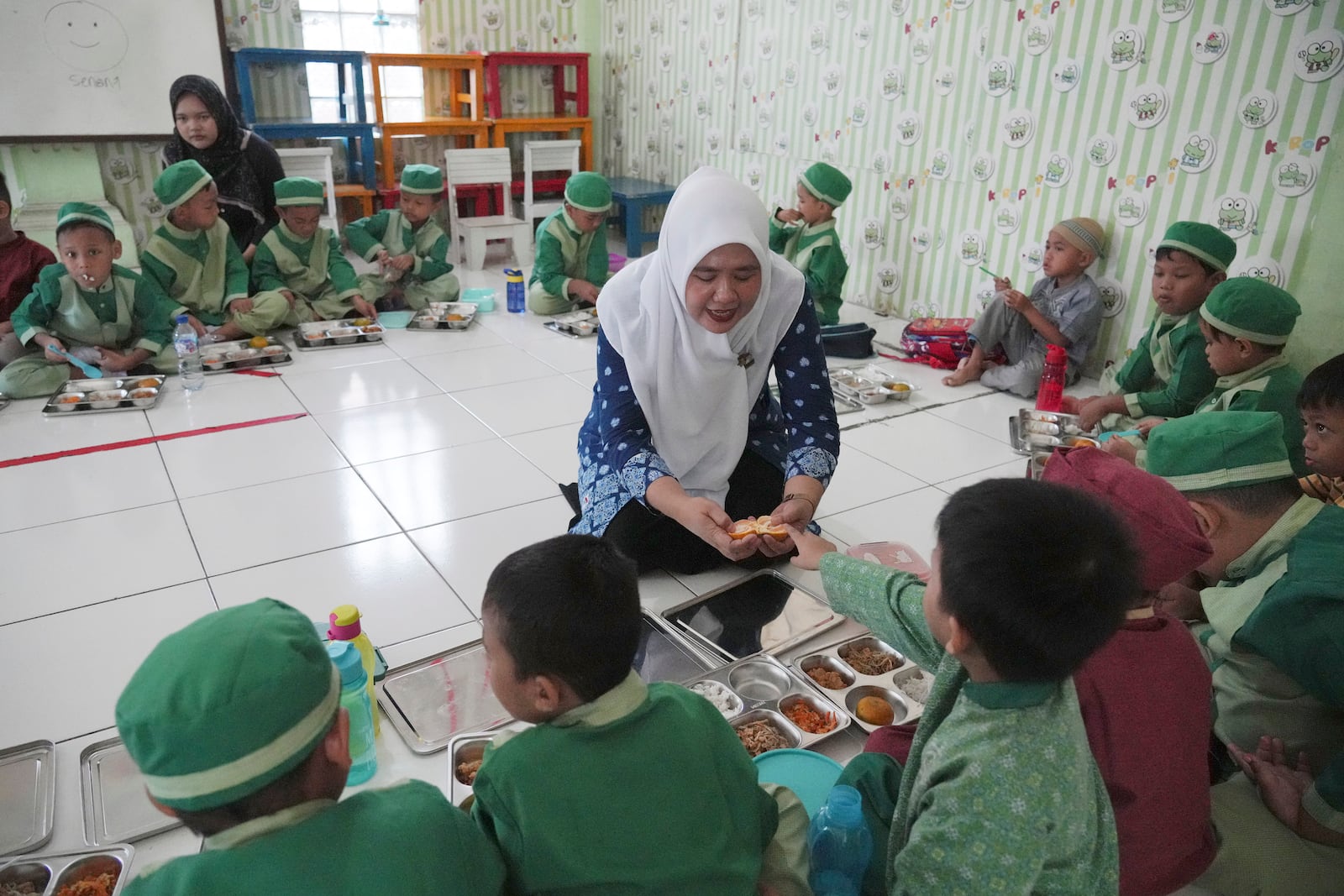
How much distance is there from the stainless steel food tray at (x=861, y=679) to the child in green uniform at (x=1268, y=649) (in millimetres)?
570

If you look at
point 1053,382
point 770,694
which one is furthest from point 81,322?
point 1053,382

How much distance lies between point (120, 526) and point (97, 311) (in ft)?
4.79

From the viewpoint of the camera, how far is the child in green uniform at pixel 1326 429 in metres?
2.10

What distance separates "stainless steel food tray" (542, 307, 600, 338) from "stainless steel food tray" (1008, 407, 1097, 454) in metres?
2.10

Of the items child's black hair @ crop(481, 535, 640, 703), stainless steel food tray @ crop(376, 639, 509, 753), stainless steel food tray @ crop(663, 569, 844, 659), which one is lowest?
stainless steel food tray @ crop(376, 639, 509, 753)

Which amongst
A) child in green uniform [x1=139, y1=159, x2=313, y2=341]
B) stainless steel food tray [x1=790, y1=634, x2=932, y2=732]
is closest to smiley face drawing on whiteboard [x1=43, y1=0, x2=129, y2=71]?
child in green uniform [x1=139, y1=159, x2=313, y2=341]

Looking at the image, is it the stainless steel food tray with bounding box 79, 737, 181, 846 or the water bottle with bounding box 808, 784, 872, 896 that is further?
the stainless steel food tray with bounding box 79, 737, 181, 846

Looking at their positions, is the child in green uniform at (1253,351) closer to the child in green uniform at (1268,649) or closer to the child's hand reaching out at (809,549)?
the child in green uniform at (1268,649)

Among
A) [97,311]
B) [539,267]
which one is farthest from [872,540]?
[97,311]

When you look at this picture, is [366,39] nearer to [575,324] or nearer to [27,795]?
[575,324]

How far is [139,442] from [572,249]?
2425 millimetres

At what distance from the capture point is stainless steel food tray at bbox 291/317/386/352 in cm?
421

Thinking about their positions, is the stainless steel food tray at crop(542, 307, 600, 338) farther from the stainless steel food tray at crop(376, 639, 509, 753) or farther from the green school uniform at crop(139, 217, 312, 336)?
the stainless steel food tray at crop(376, 639, 509, 753)

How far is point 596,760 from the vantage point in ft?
3.50
